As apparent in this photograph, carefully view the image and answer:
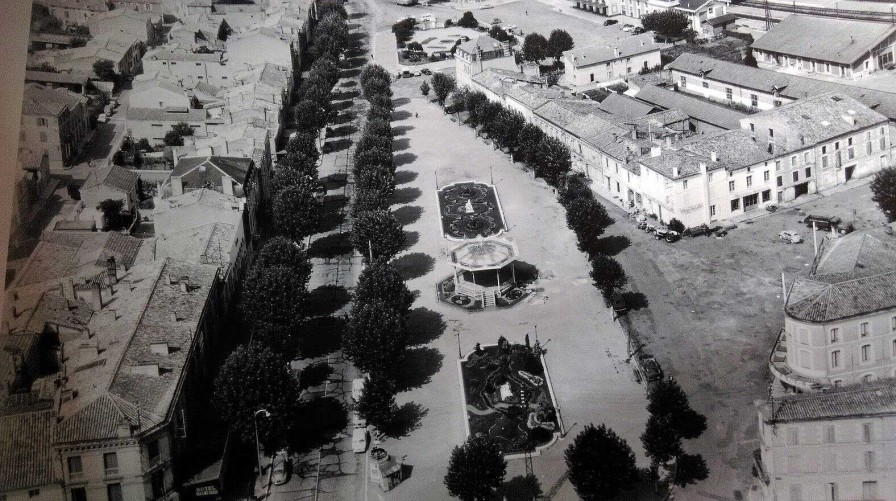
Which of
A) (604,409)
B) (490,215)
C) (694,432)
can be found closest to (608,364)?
(604,409)

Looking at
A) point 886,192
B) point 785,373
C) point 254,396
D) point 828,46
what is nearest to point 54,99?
point 254,396

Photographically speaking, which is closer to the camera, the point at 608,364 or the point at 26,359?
the point at 26,359

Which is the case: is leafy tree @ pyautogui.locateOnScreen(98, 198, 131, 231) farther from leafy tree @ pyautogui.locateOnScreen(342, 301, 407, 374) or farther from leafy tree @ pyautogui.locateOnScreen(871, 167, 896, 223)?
leafy tree @ pyautogui.locateOnScreen(871, 167, 896, 223)

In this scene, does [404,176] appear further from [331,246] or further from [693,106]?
[693,106]

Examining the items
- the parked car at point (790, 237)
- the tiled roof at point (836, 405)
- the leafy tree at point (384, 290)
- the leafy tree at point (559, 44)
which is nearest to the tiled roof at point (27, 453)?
the leafy tree at point (384, 290)

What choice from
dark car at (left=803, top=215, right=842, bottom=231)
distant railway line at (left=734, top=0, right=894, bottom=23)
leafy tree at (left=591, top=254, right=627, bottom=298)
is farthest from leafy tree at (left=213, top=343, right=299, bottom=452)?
distant railway line at (left=734, top=0, right=894, bottom=23)

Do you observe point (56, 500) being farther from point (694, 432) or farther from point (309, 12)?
point (309, 12)
